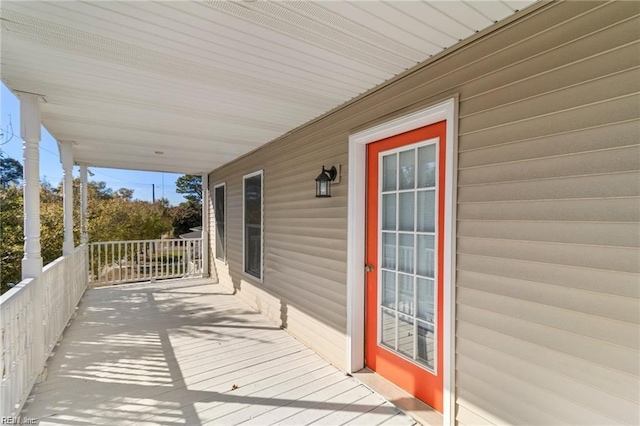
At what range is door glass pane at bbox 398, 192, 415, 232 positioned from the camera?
8.16 feet

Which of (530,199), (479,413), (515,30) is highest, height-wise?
(515,30)

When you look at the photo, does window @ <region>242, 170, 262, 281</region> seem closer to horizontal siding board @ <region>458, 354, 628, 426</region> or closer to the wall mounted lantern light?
the wall mounted lantern light

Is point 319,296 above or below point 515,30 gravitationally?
below

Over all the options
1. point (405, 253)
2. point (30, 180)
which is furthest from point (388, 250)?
point (30, 180)

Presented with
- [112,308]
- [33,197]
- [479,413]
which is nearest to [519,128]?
[479,413]

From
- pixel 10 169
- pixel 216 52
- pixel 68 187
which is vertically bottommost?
pixel 68 187

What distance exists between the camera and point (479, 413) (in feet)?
6.03

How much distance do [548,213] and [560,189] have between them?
5.0 inches

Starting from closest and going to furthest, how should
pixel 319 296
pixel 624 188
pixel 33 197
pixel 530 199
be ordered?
pixel 624 188, pixel 530 199, pixel 33 197, pixel 319 296

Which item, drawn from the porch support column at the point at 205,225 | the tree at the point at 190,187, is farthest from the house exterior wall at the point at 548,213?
the tree at the point at 190,187

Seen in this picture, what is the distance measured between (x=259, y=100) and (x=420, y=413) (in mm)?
2861

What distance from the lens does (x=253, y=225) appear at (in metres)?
5.20

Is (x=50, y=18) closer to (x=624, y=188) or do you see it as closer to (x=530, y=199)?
(x=530, y=199)

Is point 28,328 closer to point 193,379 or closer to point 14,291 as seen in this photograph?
point 14,291
